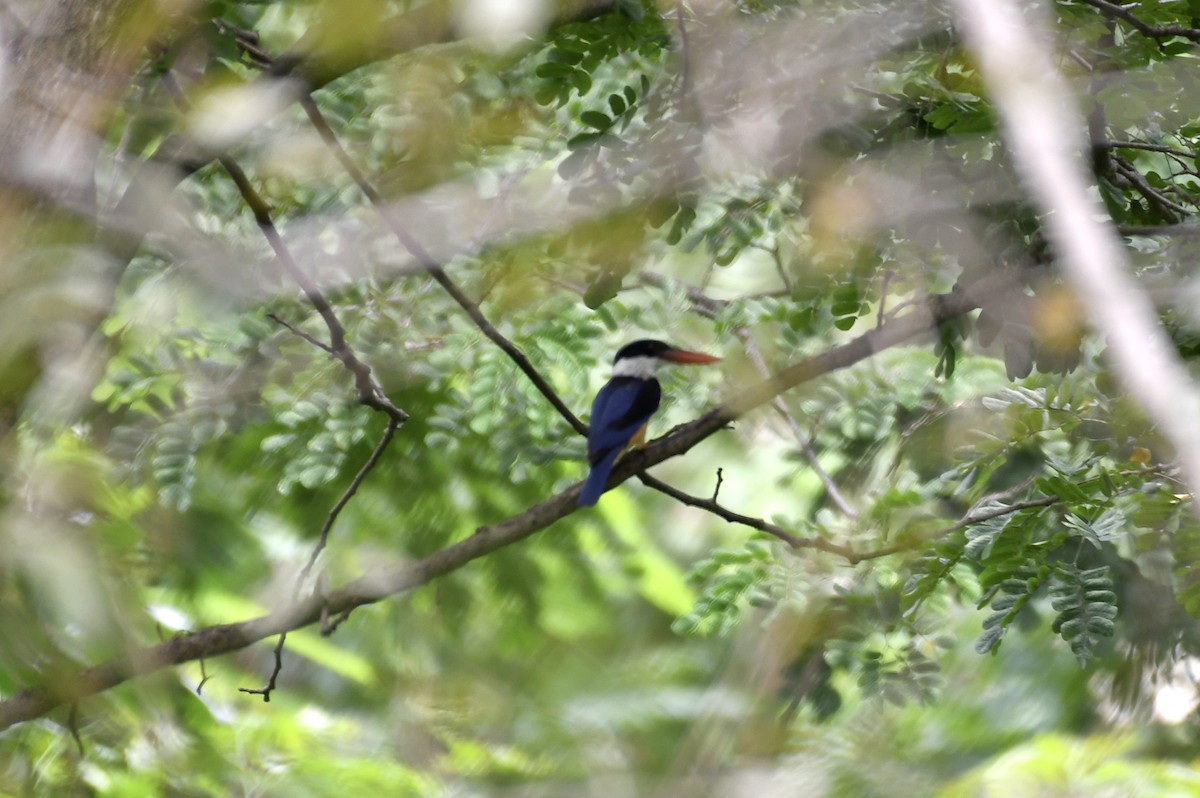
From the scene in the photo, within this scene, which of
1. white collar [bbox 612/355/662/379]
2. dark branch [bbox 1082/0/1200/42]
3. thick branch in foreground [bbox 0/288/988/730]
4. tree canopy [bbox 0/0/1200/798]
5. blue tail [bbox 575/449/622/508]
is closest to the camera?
tree canopy [bbox 0/0/1200/798]

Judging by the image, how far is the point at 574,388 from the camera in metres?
3.21

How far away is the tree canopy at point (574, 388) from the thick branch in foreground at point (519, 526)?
12mm

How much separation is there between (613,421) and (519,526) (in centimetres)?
54

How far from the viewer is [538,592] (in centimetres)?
305

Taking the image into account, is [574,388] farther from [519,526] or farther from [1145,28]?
[1145,28]

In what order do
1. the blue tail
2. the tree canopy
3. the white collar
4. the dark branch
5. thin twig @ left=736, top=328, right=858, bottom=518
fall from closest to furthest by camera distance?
the tree canopy < the dark branch < the blue tail < thin twig @ left=736, top=328, right=858, bottom=518 < the white collar

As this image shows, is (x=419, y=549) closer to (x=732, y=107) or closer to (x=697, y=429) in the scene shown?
(x=697, y=429)

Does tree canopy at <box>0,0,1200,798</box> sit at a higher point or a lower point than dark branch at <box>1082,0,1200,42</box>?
lower

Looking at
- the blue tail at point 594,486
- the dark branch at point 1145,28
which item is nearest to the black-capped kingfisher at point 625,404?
the blue tail at point 594,486

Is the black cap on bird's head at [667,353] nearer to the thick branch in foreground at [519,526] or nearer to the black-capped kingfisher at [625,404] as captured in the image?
the black-capped kingfisher at [625,404]

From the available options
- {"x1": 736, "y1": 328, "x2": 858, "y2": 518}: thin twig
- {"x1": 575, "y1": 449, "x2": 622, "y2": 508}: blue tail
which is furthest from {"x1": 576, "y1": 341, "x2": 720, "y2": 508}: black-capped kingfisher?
{"x1": 736, "y1": 328, "x2": 858, "y2": 518}: thin twig

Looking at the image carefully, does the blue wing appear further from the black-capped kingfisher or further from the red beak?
the red beak

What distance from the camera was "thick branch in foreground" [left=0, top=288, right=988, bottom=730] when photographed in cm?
233

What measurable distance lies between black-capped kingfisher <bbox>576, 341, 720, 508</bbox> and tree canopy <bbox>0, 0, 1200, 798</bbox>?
85 millimetres
